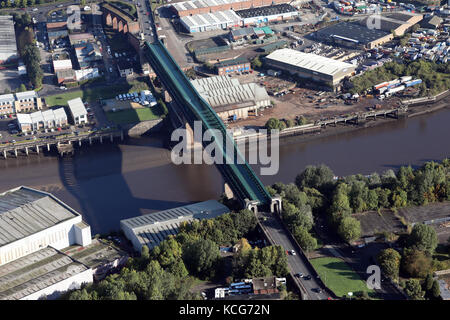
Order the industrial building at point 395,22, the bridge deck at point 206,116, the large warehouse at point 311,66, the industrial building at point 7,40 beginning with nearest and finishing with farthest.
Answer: the bridge deck at point 206,116, the large warehouse at point 311,66, the industrial building at point 7,40, the industrial building at point 395,22

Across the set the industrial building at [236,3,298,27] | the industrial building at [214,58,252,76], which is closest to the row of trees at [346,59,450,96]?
the industrial building at [214,58,252,76]

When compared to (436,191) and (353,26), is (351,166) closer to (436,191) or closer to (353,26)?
(436,191)

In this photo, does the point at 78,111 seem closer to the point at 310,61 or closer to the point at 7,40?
the point at 7,40

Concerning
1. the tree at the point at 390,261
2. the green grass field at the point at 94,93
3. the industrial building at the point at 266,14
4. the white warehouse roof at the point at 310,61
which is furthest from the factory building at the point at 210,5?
the tree at the point at 390,261

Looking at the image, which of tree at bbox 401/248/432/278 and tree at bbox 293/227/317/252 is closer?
tree at bbox 401/248/432/278

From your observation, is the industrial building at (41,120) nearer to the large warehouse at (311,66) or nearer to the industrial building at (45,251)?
the industrial building at (45,251)

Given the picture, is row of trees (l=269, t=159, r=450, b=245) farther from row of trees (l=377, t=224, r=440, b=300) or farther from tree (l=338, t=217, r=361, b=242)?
row of trees (l=377, t=224, r=440, b=300)

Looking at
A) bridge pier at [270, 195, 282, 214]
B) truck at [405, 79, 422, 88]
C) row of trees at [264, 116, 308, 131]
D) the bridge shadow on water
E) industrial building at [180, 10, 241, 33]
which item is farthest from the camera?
industrial building at [180, 10, 241, 33]
